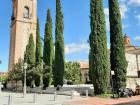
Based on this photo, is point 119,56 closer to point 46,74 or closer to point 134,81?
point 134,81

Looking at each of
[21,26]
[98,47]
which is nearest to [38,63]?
[98,47]

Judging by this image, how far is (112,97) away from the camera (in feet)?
94.8

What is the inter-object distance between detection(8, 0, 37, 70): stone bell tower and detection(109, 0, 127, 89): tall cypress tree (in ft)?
103

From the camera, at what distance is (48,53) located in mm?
43375

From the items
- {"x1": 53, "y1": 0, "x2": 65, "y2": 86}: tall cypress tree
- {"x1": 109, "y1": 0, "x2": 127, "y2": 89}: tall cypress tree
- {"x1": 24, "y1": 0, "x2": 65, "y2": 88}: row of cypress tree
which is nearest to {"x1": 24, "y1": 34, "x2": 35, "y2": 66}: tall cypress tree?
{"x1": 24, "y1": 0, "x2": 65, "y2": 88}: row of cypress tree

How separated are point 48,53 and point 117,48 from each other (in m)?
14.2

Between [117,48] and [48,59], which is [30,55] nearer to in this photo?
[48,59]

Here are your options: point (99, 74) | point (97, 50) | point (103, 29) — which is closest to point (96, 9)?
point (103, 29)

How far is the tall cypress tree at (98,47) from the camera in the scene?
30375mm

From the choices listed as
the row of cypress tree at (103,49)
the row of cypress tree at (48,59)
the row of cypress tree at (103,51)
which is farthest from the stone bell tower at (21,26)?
the row of cypress tree at (103,49)

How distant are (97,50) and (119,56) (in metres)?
3.12

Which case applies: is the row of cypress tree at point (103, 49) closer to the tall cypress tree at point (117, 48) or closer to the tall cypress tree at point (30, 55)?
the tall cypress tree at point (117, 48)

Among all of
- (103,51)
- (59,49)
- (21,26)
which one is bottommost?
(103,51)

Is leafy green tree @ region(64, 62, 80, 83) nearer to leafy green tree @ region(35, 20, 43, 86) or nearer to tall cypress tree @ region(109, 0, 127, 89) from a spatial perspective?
leafy green tree @ region(35, 20, 43, 86)
